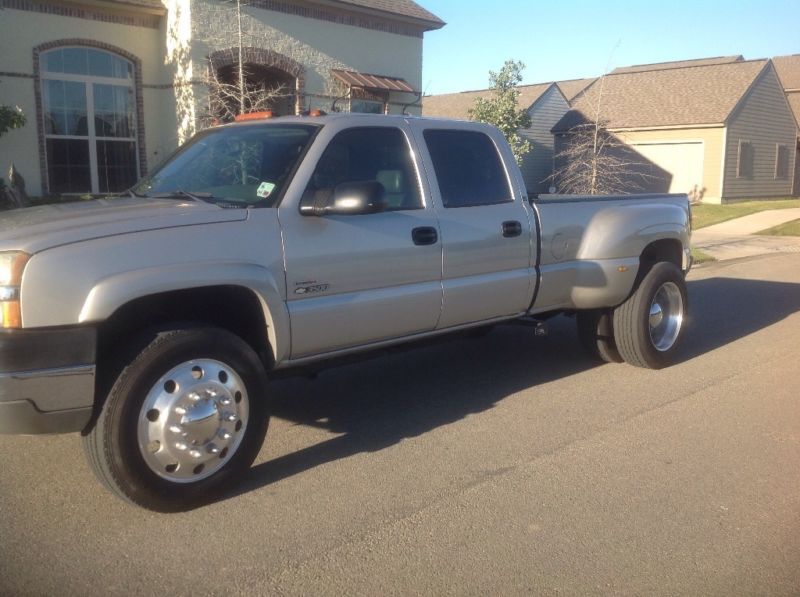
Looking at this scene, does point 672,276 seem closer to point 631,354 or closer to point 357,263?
point 631,354

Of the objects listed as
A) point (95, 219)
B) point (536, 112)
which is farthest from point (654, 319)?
point (536, 112)

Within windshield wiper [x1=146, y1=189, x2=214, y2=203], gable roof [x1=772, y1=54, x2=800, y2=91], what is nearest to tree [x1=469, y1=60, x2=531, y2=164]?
A: windshield wiper [x1=146, y1=189, x2=214, y2=203]

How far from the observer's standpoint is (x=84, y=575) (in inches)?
132

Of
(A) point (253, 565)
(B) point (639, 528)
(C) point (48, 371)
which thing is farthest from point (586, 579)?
(C) point (48, 371)

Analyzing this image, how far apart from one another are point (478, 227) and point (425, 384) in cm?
157

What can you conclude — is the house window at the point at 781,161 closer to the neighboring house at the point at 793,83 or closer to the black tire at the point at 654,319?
the neighboring house at the point at 793,83

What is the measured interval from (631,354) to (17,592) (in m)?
4.97

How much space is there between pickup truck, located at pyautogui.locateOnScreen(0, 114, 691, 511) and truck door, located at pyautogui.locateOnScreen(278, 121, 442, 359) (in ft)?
0.03

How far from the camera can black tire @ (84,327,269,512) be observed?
12.2ft

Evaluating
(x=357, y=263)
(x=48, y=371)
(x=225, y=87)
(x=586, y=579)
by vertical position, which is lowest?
(x=586, y=579)

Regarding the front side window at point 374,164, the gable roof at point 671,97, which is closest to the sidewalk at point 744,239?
the gable roof at point 671,97

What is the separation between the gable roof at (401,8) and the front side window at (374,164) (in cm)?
1301

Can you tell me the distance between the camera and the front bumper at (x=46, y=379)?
11.2 ft

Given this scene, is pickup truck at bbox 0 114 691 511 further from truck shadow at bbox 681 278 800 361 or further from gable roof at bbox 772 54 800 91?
gable roof at bbox 772 54 800 91
